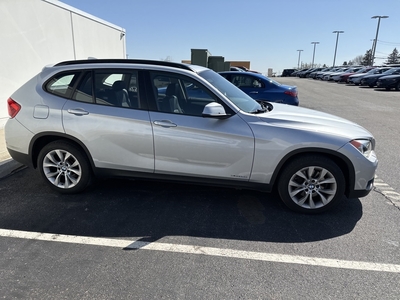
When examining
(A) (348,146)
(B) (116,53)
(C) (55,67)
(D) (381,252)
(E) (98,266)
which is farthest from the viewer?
(B) (116,53)

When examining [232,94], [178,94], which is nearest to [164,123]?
[178,94]

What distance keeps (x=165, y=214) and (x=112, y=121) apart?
1.29 meters

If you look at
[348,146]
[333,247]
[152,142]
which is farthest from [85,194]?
[348,146]

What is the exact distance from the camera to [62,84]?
12.4 feet

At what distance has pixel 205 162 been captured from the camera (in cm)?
347

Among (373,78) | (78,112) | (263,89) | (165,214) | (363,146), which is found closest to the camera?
(363,146)

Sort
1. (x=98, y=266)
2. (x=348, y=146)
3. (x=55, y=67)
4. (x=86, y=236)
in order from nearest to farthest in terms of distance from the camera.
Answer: (x=98, y=266)
(x=86, y=236)
(x=348, y=146)
(x=55, y=67)

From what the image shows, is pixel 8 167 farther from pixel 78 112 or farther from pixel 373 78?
pixel 373 78

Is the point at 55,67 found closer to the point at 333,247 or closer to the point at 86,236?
the point at 86,236

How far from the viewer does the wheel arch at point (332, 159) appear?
3.26 metres

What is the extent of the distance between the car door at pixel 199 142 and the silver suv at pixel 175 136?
0.01 meters

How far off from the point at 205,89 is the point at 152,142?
0.90 m

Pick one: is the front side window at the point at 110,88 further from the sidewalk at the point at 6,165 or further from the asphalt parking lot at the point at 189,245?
the sidewalk at the point at 6,165

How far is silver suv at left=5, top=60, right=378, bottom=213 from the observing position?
3.31 meters
